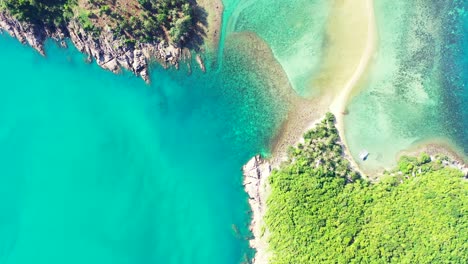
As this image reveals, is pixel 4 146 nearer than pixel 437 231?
No

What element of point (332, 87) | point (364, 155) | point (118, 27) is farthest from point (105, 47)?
point (364, 155)

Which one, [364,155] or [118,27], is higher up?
[118,27]

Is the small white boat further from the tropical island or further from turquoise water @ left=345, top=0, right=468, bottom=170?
the tropical island

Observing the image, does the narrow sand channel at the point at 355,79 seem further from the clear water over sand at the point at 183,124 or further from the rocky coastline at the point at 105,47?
the rocky coastline at the point at 105,47

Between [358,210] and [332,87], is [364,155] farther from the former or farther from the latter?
[332,87]

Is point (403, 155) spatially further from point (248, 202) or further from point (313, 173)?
point (248, 202)

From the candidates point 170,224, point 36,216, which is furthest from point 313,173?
point 36,216

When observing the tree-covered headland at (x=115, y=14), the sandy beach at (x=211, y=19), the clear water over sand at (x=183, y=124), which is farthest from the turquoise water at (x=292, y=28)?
the tree-covered headland at (x=115, y=14)
